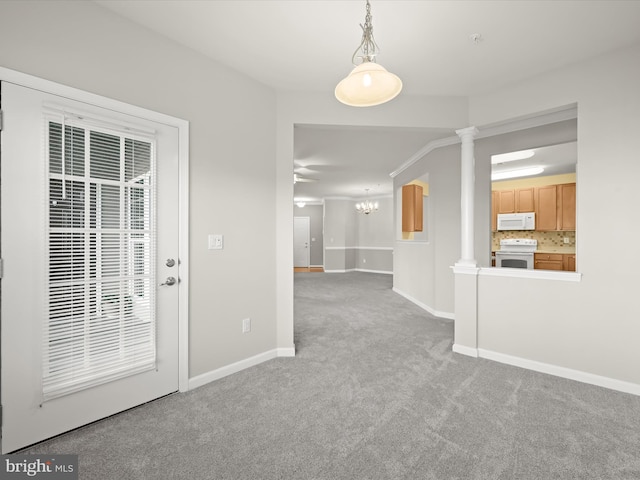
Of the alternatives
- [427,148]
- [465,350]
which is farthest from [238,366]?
[427,148]

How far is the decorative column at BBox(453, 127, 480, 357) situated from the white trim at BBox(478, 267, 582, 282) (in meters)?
0.15

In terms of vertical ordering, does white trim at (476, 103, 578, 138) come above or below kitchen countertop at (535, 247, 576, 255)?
above

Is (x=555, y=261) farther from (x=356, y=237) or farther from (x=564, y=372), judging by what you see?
(x=356, y=237)

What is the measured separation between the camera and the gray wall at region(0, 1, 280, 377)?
6.06 feet

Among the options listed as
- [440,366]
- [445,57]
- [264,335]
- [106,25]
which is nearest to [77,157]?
[106,25]

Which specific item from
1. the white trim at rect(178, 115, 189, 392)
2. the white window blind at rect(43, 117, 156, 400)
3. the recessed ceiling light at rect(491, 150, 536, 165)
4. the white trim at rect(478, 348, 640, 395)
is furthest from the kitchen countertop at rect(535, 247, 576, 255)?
the white window blind at rect(43, 117, 156, 400)

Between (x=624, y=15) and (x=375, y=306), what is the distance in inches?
177

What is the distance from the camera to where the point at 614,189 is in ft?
8.36

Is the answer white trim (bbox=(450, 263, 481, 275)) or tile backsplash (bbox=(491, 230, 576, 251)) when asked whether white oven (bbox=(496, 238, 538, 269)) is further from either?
white trim (bbox=(450, 263, 481, 275))

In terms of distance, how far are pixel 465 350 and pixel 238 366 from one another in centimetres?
234

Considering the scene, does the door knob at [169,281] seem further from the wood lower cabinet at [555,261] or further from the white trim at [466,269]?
the wood lower cabinet at [555,261]

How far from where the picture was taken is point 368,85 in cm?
167

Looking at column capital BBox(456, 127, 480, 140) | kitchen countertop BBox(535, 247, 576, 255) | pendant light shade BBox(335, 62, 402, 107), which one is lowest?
kitchen countertop BBox(535, 247, 576, 255)

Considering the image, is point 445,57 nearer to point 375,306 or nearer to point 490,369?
point 490,369
